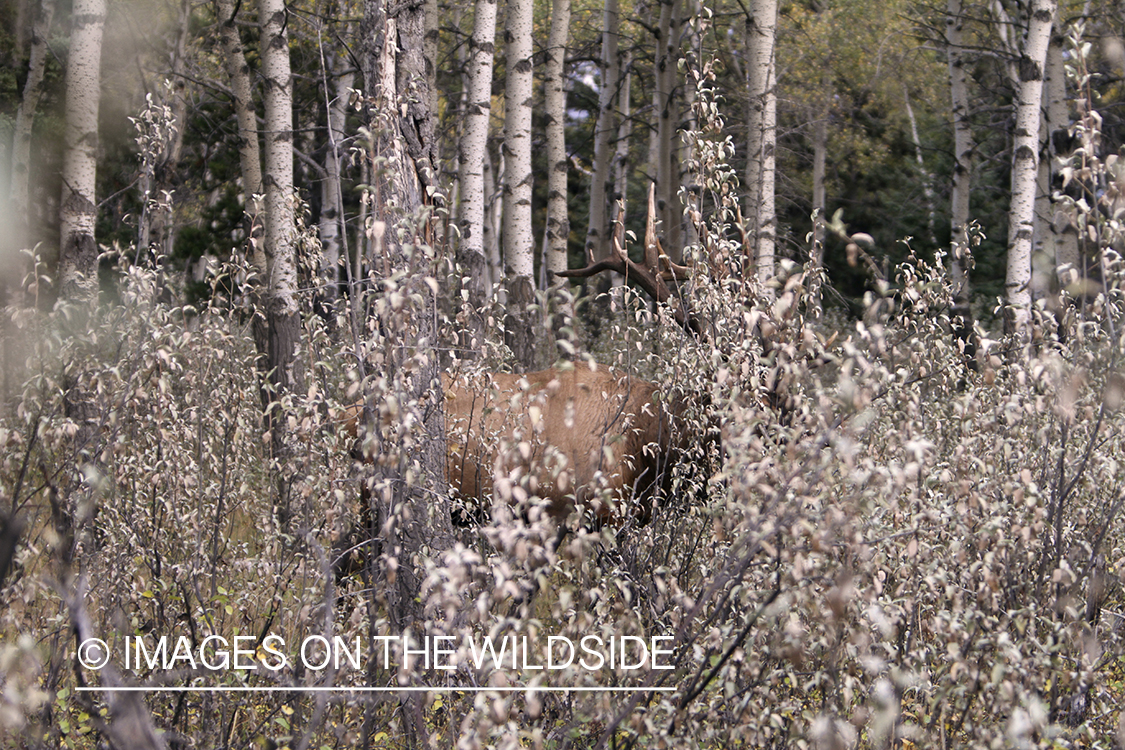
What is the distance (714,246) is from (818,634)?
1896mm

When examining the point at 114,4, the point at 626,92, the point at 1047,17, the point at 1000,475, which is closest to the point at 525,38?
the point at 1047,17

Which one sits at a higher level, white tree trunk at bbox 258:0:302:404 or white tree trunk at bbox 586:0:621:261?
white tree trunk at bbox 586:0:621:261

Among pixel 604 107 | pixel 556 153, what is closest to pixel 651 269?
pixel 556 153

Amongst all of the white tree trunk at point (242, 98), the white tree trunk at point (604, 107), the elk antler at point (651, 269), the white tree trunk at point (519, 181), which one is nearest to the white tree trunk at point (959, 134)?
the white tree trunk at point (604, 107)

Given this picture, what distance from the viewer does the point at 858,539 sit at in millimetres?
2430

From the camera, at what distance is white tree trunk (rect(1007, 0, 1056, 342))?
29.1 feet

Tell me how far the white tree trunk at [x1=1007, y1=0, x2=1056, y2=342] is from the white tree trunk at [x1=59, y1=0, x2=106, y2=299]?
25.4 ft

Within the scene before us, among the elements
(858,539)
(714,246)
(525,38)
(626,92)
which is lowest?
(858,539)

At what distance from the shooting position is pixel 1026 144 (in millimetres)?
9117

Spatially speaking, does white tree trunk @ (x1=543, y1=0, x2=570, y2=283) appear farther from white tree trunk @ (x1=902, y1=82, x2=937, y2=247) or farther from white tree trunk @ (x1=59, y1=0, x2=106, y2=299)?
white tree trunk @ (x1=902, y1=82, x2=937, y2=247)

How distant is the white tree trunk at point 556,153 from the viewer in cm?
1107

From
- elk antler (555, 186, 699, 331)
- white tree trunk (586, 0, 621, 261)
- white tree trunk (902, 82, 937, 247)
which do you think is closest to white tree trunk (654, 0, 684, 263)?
white tree trunk (586, 0, 621, 261)

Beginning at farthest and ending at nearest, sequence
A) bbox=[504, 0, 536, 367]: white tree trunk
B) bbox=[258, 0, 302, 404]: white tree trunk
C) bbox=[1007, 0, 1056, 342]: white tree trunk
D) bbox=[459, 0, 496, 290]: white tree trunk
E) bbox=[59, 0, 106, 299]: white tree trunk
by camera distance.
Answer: bbox=[504, 0, 536, 367]: white tree trunk, bbox=[1007, 0, 1056, 342]: white tree trunk, bbox=[459, 0, 496, 290]: white tree trunk, bbox=[258, 0, 302, 404]: white tree trunk, bbox=[59, 0, 106, 299]: white tree trunk

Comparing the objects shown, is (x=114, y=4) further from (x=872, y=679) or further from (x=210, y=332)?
(x=872, y=679)
